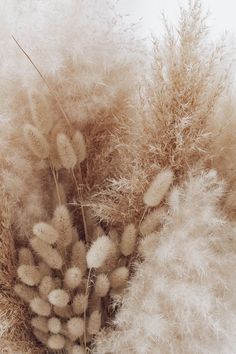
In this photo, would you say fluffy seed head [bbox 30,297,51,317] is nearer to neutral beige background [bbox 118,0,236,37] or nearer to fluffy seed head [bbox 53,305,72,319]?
fluffy seed head [bbox 53,305,72,319]

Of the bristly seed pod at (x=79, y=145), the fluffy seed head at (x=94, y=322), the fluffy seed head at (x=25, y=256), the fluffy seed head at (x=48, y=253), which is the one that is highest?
the bristly seed pod at (x=79, y=145)

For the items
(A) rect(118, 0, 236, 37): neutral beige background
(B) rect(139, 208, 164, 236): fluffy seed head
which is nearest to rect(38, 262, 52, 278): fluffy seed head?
(B) rect(139, 208, 164, 236): fluffy seed head

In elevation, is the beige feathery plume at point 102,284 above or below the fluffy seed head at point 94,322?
above

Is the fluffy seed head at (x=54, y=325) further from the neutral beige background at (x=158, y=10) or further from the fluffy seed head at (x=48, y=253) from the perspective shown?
the neutral beige background at (x=158, y=10)

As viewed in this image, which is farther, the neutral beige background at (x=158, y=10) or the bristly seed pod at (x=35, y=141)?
the neutral beige background at (x=158, y=10)

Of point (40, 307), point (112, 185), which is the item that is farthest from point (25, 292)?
point (112, 185)

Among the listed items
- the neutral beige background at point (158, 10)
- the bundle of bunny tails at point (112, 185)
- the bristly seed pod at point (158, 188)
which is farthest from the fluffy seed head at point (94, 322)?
the neutral beige background at point (158, 10)

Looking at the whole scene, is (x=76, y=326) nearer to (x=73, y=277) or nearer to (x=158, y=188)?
(x=73, y=277)
